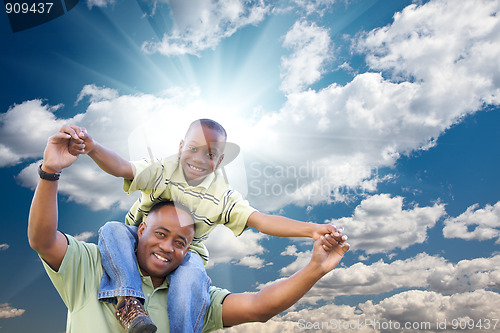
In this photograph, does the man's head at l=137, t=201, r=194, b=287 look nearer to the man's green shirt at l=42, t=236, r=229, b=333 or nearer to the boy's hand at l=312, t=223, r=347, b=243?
the man's green shirt at l=42, t=236, r=229, b=333

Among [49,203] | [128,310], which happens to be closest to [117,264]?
[128,310]

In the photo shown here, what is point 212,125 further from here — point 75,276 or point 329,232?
point 75,276

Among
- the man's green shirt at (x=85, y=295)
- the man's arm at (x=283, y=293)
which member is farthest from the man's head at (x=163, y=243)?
the man's arm at (x=283, y=293)

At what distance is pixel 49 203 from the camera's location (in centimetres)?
304

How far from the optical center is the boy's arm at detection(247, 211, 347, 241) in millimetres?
3668

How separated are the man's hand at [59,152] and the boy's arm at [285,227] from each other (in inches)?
80.1

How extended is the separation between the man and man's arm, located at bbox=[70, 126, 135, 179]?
0.09m

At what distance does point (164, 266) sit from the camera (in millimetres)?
3752

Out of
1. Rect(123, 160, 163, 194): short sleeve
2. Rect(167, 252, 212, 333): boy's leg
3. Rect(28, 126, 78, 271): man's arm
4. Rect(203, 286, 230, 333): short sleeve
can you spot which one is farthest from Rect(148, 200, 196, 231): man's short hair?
Rect(28, 126, 78, 271): man's arm

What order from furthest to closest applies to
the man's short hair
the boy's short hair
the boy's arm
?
the boy's short hair, the man's short hair, the boy's arm

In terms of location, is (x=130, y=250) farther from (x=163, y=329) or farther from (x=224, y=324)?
(x=224, y=324)

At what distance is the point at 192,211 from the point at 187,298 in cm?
105

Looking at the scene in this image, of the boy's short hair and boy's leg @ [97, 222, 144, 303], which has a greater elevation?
the boy's short hair

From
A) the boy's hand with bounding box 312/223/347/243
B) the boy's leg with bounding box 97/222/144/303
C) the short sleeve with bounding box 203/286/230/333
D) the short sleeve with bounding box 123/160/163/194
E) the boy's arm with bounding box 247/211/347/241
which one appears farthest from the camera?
the short sleeve with bounding box 123/160/163/194
